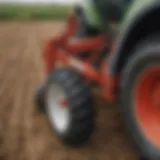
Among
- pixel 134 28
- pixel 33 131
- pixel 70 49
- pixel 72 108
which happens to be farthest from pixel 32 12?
pixel 134 28

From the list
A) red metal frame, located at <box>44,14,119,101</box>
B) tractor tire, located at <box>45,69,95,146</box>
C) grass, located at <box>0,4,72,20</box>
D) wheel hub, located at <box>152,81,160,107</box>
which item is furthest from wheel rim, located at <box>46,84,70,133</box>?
grass, located at <box>0,4,72,20</box>

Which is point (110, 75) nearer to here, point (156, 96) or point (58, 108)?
point (156, 96)

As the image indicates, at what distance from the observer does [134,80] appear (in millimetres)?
1364

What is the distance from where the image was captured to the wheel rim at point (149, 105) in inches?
53.3

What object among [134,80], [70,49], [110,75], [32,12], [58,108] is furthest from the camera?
[32,12]

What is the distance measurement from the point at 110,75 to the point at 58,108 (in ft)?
1.10

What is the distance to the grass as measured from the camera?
4.35 m

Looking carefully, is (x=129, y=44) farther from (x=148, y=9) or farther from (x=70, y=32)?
(x=70, y=32)

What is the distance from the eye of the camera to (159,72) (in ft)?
4.29

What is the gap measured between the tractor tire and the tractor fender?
150 mm

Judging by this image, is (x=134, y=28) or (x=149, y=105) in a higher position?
(x=134, y=28)

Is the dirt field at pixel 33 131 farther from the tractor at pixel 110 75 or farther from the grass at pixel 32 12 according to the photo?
the grass at pixel 32 12

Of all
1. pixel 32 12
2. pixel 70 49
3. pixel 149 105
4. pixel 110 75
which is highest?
pixel 32 12

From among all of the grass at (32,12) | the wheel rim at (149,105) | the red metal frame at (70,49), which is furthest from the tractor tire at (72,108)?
the grass at (32,12)
